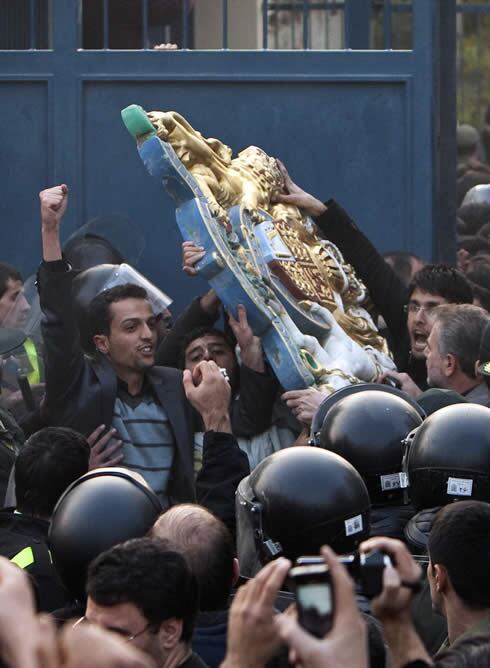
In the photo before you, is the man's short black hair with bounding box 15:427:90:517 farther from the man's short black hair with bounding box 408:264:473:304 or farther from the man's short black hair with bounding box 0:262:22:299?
the man's short black hair with bounding box 408:264:473:304

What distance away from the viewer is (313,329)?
650cm

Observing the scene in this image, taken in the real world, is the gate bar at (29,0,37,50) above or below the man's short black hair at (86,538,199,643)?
above

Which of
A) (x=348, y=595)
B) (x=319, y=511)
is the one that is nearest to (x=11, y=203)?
(x=319, y=511)

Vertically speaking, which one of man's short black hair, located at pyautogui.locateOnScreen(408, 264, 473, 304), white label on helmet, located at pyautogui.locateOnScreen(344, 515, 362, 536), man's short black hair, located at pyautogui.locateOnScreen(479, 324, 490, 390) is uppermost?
Result: man's short black hair, located at pyautogui.locateOnScreen(408, 264, 473, 304)

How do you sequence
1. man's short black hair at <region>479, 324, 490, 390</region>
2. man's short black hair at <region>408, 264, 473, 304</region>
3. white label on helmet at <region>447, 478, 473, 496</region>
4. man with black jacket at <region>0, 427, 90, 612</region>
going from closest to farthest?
white label on helmet at <region>447, 478, 473, 496</region> < man with black jacket at <region>0, 427, 90, 612</region> < man's short black hair at <region>479, 324, 490, 390</region> < man's short black hair at <region>408, 264, 473, 304</region>

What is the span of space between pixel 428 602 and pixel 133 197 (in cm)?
415

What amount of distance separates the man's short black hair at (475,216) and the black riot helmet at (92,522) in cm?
556

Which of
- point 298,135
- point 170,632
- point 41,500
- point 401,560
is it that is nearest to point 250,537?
point 41,500

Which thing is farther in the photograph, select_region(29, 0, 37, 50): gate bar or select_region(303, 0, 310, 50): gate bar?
select_region(303, 0, 310, 50): gate bar

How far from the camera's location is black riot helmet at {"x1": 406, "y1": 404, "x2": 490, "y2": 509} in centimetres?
445

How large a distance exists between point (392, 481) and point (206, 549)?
1.03 meters

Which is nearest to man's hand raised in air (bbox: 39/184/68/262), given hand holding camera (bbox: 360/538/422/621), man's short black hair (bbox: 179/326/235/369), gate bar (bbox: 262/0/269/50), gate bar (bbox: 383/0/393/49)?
man's short black hair (bbox: 179/326/235/369)

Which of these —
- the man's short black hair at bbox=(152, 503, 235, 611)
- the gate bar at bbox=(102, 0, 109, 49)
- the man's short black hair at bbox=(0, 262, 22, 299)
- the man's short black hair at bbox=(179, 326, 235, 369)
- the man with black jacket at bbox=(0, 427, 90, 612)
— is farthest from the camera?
the gate bar at bbox=(102, 0, 109, 49)

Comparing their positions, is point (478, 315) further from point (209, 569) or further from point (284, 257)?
point (209, 569)
